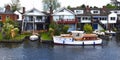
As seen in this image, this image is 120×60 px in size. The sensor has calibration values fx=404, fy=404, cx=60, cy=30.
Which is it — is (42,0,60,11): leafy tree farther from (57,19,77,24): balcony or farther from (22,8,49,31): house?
(57,19,77,24): balcony

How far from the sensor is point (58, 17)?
101062 mm

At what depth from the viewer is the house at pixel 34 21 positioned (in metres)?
101

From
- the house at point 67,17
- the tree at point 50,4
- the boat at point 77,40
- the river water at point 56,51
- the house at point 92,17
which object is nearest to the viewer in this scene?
the river water at point 56,51

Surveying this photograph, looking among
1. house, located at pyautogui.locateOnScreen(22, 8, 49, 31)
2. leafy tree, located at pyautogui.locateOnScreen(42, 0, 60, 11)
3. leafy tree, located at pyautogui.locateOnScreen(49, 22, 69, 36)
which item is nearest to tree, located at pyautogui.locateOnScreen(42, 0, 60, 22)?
leafy tree, located at pyautogui.locateOnScreen(42, 0, 60, 11)

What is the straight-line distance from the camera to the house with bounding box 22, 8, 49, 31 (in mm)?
100938

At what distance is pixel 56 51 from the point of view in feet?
232

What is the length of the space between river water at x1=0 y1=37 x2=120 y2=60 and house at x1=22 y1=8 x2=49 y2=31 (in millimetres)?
19377

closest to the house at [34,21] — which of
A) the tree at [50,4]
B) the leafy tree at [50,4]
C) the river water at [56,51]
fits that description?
the river water at [56,51]

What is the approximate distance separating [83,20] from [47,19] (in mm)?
9270

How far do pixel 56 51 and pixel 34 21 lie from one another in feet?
104

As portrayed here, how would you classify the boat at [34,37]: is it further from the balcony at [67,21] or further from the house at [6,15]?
the house at [6,15]

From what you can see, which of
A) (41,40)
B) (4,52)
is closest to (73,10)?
(41,40)

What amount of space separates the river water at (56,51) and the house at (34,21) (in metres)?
19.4

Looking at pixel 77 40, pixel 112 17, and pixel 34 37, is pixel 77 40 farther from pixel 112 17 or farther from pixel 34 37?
pixel 112 17
